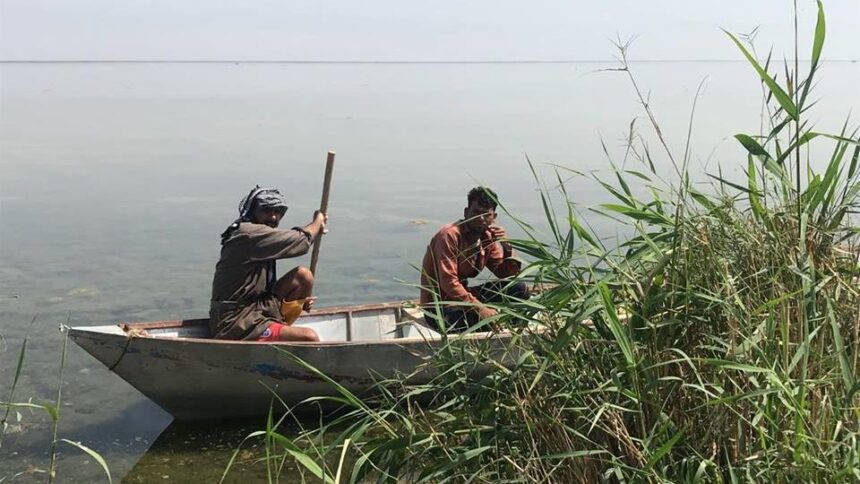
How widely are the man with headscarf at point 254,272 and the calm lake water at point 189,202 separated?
755 millimetres

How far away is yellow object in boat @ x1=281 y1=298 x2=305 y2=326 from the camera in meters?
6.20

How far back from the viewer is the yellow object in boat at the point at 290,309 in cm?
620

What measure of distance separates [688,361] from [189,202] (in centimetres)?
1219

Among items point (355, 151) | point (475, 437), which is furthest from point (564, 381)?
point (355, 151)

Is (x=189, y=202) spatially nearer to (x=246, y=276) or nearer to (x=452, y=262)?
(x=246, y=276)

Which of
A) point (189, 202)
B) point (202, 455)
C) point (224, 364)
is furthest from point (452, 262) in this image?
point (189, 202)

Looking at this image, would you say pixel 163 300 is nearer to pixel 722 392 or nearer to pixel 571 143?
pixel 722 392

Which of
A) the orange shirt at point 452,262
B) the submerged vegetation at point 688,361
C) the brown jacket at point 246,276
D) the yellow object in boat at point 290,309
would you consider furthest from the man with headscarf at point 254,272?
the submerged vegetation at point 688,361

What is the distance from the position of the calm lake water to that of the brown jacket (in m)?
0.77

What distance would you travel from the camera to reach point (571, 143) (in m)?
20.2

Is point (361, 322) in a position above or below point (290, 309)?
below

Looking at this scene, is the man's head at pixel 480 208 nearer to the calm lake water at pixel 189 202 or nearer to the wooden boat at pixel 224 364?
the wooden boat at pixel 224 364

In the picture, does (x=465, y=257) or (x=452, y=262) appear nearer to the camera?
(x=465, y=257)

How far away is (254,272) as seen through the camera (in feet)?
19.3
